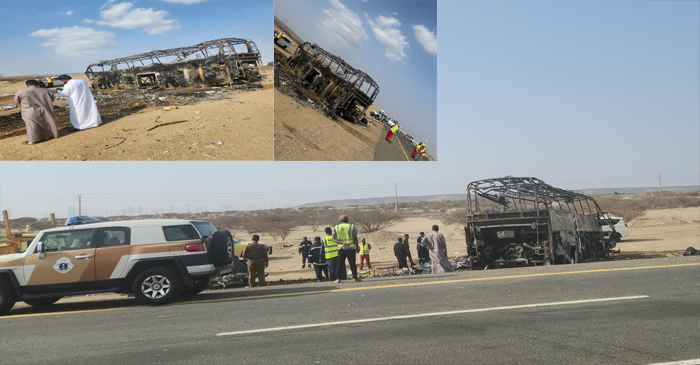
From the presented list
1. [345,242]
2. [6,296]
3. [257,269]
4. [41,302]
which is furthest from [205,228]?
[6,296]

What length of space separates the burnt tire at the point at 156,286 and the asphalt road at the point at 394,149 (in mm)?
11224

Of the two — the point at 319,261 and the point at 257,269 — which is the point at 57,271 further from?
the point at 319,261

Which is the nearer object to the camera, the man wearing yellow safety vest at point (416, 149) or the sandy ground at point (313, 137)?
the sandy ground at point (313, 137)

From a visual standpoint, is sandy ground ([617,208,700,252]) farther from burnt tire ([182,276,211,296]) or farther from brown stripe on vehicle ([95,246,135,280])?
brown stripe on vehicle ([95,246,135,280])

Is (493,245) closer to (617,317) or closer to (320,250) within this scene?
(320,250)

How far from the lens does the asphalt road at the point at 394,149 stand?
20438 mm

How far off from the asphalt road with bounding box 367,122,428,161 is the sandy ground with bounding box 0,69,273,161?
3918 mm

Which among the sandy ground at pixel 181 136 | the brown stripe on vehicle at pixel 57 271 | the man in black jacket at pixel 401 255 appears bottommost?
the man in black jacket at pixel 401 255

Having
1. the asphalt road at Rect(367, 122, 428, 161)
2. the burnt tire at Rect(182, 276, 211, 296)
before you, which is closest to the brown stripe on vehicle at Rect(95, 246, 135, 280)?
the burnt tire at Rect(182, 276, 211, 296)

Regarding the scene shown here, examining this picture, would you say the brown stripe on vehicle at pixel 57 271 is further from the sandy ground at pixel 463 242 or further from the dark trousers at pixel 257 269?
the sandy ground at pixel 463 242

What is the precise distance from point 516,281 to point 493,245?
607cm

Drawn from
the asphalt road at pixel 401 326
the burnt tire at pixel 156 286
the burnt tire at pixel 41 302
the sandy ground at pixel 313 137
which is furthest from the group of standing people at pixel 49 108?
the burnt tire at pixel 156 286

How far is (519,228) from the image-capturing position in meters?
15.9

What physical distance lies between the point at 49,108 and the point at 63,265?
28.6ft
